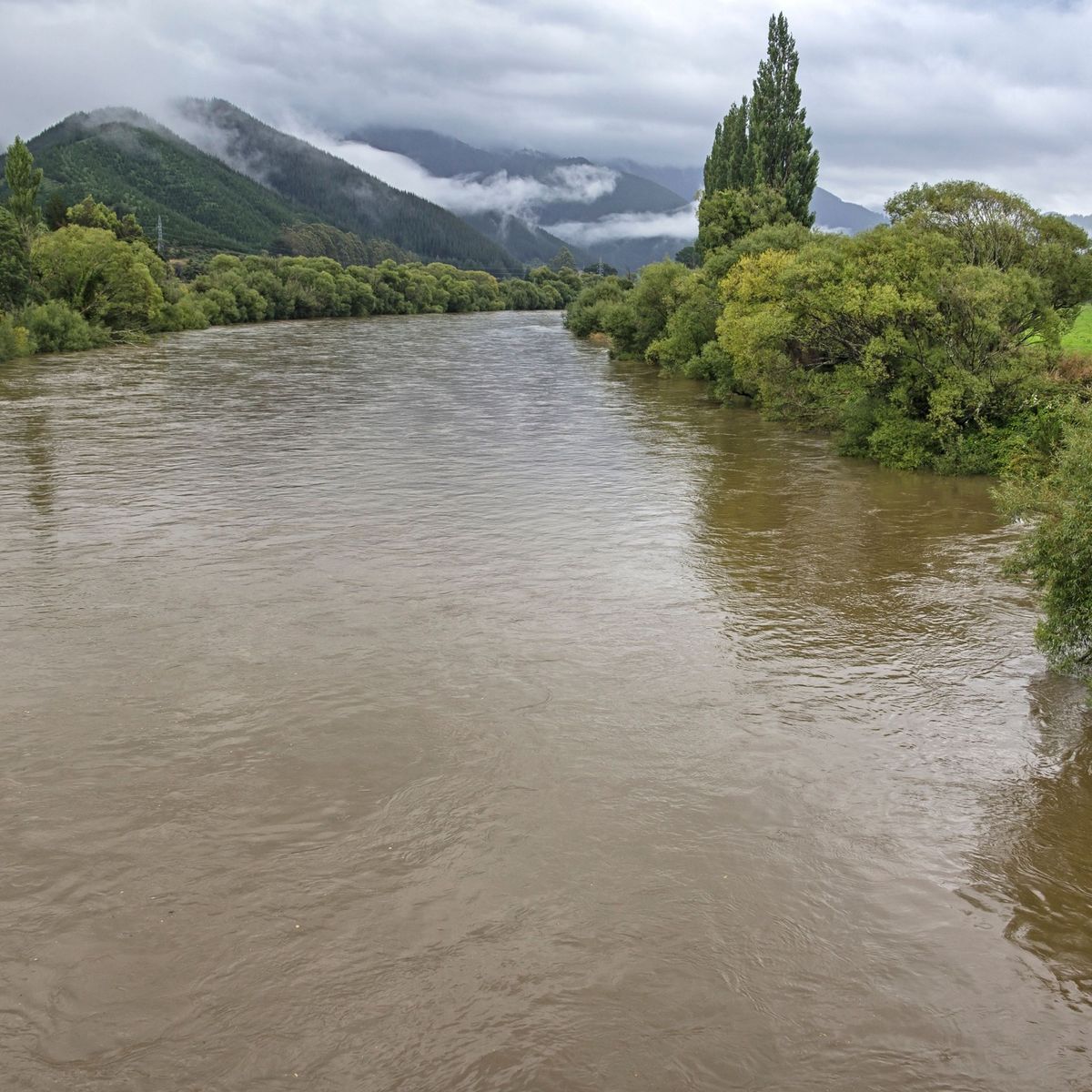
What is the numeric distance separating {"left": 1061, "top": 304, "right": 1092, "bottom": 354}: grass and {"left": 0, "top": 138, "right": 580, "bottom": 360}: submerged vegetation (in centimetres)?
5413

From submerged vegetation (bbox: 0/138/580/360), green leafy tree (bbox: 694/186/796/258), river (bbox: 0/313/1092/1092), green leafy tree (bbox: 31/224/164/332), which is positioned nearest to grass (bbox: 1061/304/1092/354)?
river (bbox: 0/313/1092/1092)

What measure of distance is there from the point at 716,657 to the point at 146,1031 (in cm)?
1017

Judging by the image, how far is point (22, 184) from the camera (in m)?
73.6

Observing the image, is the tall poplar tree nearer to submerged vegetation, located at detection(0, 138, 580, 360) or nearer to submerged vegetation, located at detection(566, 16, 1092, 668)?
submerged vegetation, located at detection(566, 16, 1092, 668)

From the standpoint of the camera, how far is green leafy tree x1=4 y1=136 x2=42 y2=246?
72.5 meters

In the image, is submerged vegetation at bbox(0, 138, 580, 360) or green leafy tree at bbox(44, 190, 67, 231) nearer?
submerged vegetation at bbox(0, 138, 580, 360)

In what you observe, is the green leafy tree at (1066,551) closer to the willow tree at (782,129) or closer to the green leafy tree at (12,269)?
the willow tree at (782,129)

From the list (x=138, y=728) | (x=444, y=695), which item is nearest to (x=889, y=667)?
(x=444, y=695)

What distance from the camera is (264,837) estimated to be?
1087 centimetres

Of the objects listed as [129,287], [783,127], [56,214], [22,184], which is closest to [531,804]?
[783,127]

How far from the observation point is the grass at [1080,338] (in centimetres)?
3669

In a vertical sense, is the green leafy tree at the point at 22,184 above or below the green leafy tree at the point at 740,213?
above

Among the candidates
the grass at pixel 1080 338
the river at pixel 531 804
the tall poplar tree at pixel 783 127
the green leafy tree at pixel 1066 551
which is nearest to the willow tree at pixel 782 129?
the tall poplar tree at pixel 783 127

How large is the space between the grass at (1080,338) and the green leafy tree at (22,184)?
67722 mm
